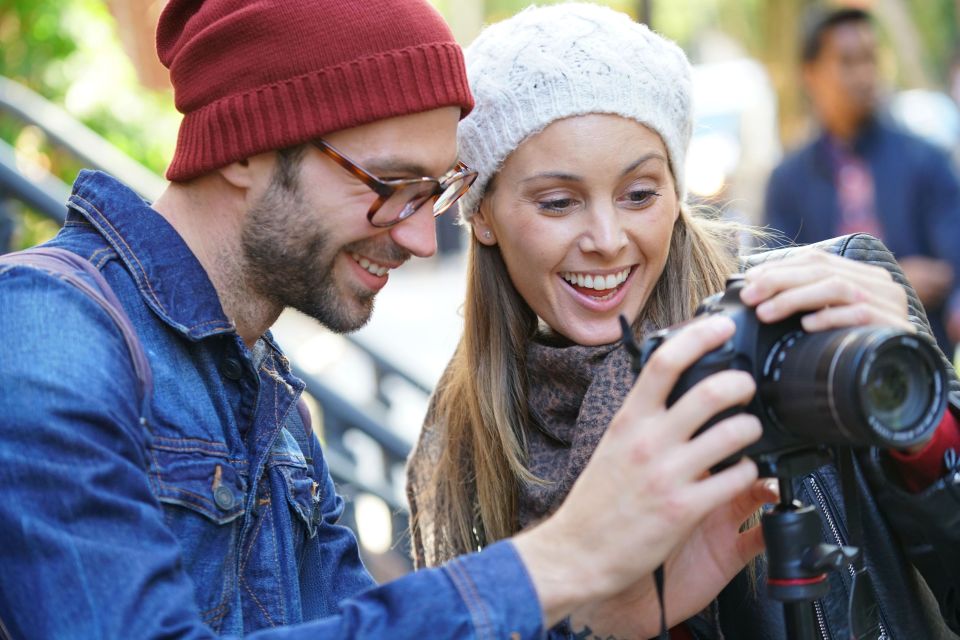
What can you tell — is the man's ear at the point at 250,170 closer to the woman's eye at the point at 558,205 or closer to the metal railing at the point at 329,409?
the woman's eye at the point at 558,205

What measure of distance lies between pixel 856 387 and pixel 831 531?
74 centimetres

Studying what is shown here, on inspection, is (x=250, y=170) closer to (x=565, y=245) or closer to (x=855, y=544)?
(x=565, y=245)

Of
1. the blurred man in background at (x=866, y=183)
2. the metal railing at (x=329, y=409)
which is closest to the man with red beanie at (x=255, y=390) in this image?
the metal railing at (x=329, y=409)

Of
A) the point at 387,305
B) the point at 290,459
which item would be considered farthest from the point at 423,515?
the point at 387,305

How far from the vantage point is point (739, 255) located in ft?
9.93

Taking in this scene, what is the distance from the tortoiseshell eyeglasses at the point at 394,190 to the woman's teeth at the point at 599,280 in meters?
0.38

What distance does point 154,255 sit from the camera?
7.43 ft

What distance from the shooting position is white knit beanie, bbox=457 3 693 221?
273 cm

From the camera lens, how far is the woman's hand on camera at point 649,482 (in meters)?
1.78

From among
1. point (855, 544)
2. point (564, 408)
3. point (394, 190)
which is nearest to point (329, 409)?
point (564, 408)

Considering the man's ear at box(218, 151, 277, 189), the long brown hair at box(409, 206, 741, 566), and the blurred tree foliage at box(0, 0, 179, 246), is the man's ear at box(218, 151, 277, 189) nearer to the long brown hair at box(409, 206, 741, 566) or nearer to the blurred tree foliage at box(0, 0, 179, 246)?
the long brown hair at box(409, 206, 741, 566)

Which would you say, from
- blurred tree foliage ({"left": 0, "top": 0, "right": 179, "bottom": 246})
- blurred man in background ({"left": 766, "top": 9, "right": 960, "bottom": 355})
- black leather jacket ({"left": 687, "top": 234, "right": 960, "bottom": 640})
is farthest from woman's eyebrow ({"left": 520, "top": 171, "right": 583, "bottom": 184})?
blurred tree foliage ({"left": 0, "top": 0, "right": 179, "bottom": 246})

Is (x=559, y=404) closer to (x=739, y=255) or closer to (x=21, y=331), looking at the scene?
(x=739, y=255)

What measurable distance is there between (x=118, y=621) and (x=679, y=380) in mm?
871
